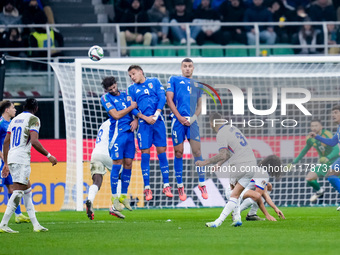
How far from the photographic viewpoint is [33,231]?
987 centimetres

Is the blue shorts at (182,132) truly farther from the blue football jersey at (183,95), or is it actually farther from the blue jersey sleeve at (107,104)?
the blue jersey sleeve at (107,104)

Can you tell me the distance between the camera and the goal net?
1535cm

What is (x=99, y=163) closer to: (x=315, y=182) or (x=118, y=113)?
(x=118, y=113)

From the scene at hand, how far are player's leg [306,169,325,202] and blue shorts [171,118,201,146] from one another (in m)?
3.80

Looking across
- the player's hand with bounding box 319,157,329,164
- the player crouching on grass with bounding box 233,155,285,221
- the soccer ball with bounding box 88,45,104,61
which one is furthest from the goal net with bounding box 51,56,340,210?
the player crouching on grass with bounding box 233,155,285,221

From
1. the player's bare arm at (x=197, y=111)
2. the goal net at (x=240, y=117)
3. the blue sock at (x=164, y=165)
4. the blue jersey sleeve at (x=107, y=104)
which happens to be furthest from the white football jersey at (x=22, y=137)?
the goal net at (x=240, y=117)

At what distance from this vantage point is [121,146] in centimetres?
1216


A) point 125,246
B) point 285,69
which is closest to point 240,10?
point 285,69

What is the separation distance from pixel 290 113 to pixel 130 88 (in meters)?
4.47

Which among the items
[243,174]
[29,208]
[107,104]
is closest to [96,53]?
[107,104]

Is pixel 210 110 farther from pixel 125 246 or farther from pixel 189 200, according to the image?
pixel 125 246

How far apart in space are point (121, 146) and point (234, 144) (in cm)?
292

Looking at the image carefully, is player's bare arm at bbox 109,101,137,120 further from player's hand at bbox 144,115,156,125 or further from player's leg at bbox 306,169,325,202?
player's leg at bbox 306,169,325,202

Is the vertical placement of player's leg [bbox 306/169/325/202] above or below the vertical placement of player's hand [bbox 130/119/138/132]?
below
